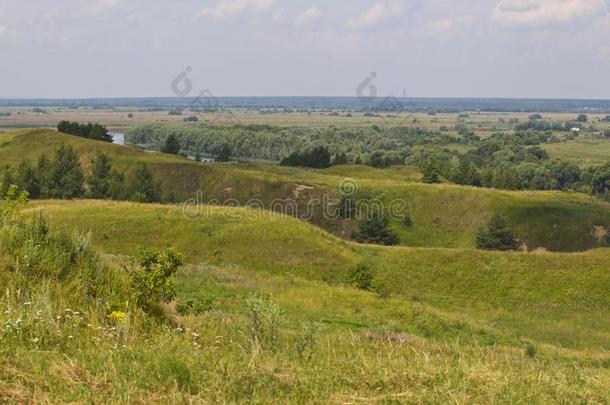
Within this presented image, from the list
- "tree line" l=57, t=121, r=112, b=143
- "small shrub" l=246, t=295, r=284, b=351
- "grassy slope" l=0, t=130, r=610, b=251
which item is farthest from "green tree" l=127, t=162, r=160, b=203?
"small shrub" l=246, t=295, r=284, b=351

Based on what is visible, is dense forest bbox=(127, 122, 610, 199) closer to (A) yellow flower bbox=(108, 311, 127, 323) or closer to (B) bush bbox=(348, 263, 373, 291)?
(B) bush bbox=(348, 263, 373, 291)

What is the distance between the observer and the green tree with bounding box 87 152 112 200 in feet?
239

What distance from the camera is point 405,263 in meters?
42.3

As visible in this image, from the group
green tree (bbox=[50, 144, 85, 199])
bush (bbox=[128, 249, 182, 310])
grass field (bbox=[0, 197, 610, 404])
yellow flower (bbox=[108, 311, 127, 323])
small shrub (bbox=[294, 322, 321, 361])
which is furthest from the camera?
green tree (bbox=[50, 144, 85, 199])

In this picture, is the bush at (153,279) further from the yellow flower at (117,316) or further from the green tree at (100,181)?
the green tree at (100,181)

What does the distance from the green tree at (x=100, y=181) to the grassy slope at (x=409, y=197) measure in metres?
9.63

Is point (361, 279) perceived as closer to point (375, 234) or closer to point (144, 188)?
point (375, 234)

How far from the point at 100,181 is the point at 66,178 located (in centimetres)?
433

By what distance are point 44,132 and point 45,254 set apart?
104108 millimetres

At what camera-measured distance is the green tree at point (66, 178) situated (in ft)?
231

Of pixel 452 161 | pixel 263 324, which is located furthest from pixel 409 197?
pixel 263 324

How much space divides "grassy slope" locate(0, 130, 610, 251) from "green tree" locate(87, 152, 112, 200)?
9631mm

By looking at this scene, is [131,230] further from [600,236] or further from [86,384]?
[600,236]

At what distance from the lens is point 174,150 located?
122125 millimetres
